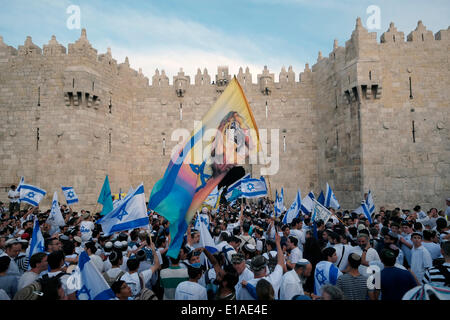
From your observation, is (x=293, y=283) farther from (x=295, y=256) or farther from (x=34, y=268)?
(x=34, y=268)

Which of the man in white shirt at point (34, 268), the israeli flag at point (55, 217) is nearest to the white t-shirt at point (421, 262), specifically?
the man in white shirt at point (34, 268)

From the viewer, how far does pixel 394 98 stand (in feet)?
52.5

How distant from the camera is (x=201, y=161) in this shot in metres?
5.20

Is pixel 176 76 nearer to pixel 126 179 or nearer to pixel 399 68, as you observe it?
pixel 126 179

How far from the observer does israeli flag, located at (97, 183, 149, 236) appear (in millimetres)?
5227

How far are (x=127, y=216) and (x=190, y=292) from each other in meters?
2.30

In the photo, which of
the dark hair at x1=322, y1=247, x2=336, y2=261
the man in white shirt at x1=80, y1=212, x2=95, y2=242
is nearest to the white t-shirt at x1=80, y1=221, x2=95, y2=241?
the man in white shirt at x1=80, y1=212, x2=95, y2=242

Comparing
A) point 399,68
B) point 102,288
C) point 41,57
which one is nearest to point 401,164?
point 399,68

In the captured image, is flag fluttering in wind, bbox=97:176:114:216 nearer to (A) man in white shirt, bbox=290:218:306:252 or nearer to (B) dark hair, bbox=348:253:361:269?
(A) man in white shirt, bbox=290:218:306:252

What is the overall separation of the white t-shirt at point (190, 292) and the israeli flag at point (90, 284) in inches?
30.9

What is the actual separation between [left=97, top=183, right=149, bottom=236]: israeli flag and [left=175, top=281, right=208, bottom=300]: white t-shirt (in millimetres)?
1883

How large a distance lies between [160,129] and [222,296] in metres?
18.6

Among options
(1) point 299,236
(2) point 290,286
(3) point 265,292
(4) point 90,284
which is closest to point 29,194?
(4) point 90,284

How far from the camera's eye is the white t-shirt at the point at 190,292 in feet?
11.6
